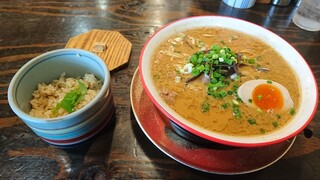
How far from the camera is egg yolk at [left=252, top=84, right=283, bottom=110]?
46.6 inches

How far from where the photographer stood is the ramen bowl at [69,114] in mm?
932

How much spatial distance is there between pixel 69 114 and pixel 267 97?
0.95 meters

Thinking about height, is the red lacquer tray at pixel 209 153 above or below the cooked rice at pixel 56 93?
below

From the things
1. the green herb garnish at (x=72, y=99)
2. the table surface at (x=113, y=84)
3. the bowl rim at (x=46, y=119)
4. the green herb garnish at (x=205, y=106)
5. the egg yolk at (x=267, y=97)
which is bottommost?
the table surface at (x=113, y=84)

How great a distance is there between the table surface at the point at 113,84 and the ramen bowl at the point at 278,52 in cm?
23

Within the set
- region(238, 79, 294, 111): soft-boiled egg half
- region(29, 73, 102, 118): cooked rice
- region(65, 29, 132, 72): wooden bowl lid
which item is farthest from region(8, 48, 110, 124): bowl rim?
region(238, 79, 294, 111): soft-boiled egg half

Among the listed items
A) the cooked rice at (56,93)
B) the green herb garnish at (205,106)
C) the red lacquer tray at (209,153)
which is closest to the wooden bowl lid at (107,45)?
the cooked rice at (56,93)

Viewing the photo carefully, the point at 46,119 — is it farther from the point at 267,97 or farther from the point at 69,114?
the point at 267,97

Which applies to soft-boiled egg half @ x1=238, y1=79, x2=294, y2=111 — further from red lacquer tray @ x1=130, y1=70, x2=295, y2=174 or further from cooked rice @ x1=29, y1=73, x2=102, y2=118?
cooked rice @ x1=29, y1=73, x2=102, y2=118

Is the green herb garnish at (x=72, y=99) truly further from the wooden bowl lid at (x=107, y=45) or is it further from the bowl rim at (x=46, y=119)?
the wooden bowl lid at (x=107, y=45)

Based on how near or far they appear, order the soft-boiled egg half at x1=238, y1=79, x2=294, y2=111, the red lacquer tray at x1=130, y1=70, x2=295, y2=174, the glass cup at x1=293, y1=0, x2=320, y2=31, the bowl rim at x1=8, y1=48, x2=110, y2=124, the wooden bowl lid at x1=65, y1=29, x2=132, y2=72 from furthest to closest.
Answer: the glass cup at x1=293, y1=0, x2=320, y2=31 < the wooden bowl lid at x1=65, y1=29, x2=132, y2=72 < the soft-boiled egg half at x1=238, y1=79, x2=294, y2=111 < the red lacquer tray at x1=130, y1=70, x2=295, y2=174 < the bowl rim at x1=8, y1=48, x2=110, y2=124

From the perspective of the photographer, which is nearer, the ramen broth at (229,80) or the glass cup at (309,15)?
the ramen broth at (229,80)

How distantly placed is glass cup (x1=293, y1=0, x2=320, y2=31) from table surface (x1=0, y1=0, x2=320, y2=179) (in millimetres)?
56

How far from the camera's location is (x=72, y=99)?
110 centimetres
